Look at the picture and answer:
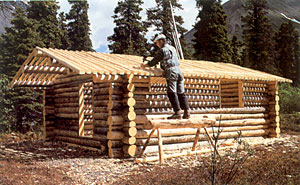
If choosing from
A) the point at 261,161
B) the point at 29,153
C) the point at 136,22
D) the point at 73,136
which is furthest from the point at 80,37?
the point at 261,161

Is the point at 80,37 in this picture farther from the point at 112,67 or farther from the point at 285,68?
the point at 285,68

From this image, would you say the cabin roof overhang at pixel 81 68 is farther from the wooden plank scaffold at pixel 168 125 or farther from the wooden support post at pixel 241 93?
the wooden plank scaffold at pixel 168 125

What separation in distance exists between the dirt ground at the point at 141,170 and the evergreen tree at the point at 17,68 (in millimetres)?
8532

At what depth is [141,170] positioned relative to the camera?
26.9ft

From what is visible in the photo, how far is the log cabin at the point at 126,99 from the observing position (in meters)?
10.1

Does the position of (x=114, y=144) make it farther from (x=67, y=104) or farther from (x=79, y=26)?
(x=79, y=26)

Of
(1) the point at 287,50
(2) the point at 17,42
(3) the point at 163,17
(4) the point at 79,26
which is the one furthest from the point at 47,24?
(1) the point at 287,50

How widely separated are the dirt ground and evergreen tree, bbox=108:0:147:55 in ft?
32.2

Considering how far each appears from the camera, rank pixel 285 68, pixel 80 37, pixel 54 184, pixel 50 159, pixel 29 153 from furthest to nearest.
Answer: pixel 285 68 → pixel 80 37 → pixel 29 153 → pixel 50 159 → pixel 54 184

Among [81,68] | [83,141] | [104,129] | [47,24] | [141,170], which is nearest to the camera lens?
[141,170]

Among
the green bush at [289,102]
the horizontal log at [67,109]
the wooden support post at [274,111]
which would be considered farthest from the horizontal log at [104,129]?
the green bush at [289,102]

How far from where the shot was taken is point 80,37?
2086cm

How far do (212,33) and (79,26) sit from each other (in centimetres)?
1160

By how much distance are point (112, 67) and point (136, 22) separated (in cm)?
989
